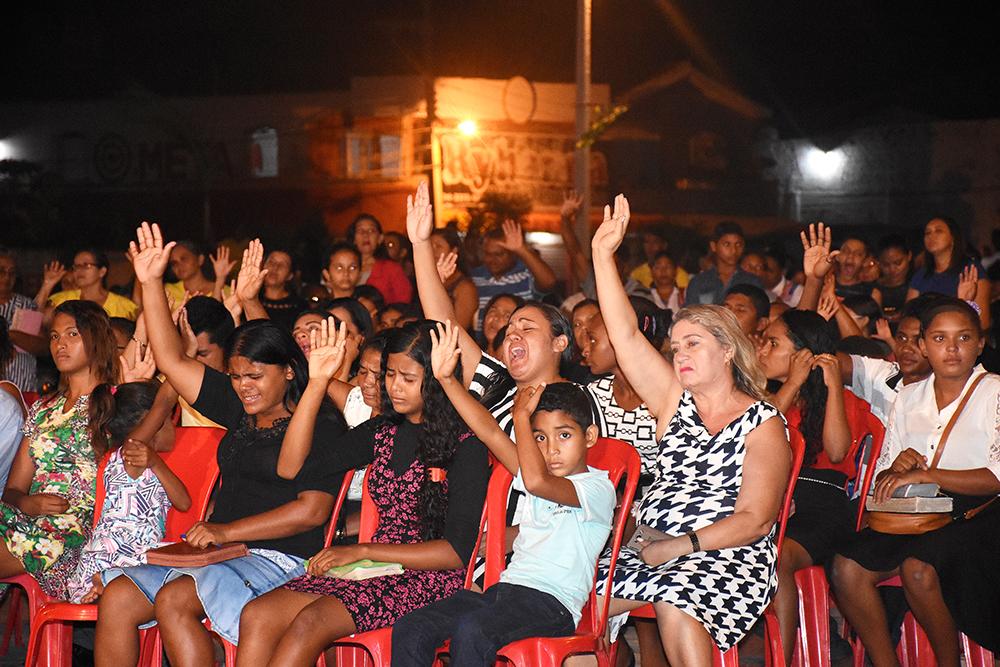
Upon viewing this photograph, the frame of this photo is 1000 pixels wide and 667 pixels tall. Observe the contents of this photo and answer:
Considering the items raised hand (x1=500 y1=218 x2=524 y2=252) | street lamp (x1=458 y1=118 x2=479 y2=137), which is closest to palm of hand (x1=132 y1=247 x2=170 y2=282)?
raised hand (x1=500 y1=218 x2=524 y2=252)

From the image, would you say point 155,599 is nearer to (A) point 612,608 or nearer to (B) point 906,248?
(A) point 612,608

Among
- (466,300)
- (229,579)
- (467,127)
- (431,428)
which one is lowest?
(229,579)

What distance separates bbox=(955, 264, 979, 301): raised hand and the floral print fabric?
177 inches

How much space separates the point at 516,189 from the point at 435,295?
803 inches

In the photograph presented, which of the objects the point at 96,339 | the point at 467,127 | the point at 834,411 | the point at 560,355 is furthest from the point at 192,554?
the point at 467,127

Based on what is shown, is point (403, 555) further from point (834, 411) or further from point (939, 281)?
point (939, 281)

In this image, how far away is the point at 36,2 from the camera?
27.7 meters

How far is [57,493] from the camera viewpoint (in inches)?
192

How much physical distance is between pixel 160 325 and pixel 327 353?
795 mm

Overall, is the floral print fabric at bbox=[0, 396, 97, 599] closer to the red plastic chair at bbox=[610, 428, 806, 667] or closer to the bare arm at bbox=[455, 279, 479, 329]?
the red plastic chair at bbox=[610, 428, 806, 667]

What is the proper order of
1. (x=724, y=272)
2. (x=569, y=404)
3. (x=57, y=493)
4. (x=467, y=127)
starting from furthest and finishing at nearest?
(x=467, y=127) < (x=724, y=272) < (x=57, y=493) < (x=569, y=404)

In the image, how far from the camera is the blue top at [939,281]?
7348 millimetres

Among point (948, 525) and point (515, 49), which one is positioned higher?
point (515, 49)

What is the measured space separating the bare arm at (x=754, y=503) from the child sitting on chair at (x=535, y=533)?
23 centimetres
